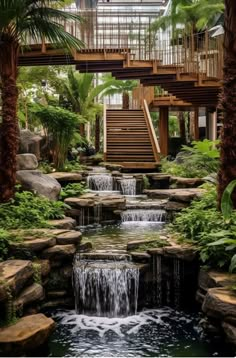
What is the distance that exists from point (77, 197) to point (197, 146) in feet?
11.2

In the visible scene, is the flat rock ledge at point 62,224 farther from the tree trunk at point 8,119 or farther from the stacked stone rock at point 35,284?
the tree trunk at point 8,119

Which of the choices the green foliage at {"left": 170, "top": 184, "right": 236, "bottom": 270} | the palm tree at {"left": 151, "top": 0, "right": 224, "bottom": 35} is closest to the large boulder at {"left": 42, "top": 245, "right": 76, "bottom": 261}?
the green foliage at {"left": 170, "top": 184, "right": 236, "bottom": 270}

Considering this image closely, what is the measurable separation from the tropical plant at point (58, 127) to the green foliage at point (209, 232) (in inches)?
243

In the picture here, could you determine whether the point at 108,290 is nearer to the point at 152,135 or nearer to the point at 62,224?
the point at 62,224

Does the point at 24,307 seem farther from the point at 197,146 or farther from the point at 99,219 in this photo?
the point at 197,146

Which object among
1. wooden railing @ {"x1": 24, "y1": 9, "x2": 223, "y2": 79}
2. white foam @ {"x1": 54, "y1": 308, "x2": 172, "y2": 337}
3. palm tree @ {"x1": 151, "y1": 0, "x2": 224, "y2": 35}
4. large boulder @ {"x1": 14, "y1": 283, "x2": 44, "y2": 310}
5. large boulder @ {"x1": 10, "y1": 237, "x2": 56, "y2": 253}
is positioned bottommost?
white foam @ {"x1": 54, "y1": 308, "x2": 172, "y2": 337}

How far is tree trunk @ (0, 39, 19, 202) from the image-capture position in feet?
28.9

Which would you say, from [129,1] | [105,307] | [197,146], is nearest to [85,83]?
[197,146]

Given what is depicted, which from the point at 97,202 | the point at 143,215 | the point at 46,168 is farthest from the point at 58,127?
the point at 143,215

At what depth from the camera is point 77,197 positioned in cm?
1178

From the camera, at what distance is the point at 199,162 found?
12.8m

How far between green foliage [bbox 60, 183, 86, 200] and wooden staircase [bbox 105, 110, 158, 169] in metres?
4.86

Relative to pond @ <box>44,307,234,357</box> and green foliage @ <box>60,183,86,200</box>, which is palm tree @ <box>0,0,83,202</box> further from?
pond @ <box>44,307,234,357</box>

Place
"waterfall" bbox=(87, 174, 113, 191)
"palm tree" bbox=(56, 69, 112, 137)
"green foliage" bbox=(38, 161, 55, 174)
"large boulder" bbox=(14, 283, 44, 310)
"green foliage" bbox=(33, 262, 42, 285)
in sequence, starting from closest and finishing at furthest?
"large boulder" bbox=(14, 283, 44, 310) < "green foliage" bbox=(33, 262, 42, 285) < "green foliage" bbox=(38, 161, 55, 174) < "waterfall" bbox=(87, 174, 113, 191) < "palm tree" bbox=(56, 69, 112, 137)
